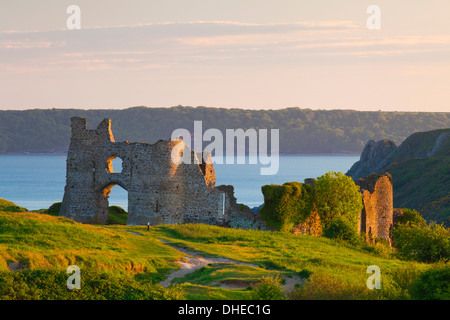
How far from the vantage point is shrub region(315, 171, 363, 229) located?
55500 mm

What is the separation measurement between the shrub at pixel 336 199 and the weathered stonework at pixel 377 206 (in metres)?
3.81

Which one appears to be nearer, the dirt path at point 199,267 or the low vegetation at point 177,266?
the low vegetation at point 177,266

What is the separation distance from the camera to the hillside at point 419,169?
11535 cm

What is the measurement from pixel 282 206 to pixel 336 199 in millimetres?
6425

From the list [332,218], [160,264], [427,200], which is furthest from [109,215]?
[427,200]

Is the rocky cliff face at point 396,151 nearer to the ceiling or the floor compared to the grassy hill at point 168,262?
nearer to the ceiling

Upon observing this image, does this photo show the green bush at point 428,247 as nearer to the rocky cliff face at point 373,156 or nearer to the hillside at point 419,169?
the hillside at point 419,169

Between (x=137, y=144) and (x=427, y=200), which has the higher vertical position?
(x=137, y=144)

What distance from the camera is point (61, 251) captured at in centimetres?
3083

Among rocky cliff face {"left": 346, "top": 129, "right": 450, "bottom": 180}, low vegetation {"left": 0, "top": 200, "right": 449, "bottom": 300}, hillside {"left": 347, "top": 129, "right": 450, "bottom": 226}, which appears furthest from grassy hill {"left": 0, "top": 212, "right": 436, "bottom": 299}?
rocky cliff face {"left": 346, "top": 129, "right": 450, "bottom": 180}

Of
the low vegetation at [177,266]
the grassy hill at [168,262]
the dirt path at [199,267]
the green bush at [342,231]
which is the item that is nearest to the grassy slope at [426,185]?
the green bush at [342,231]
